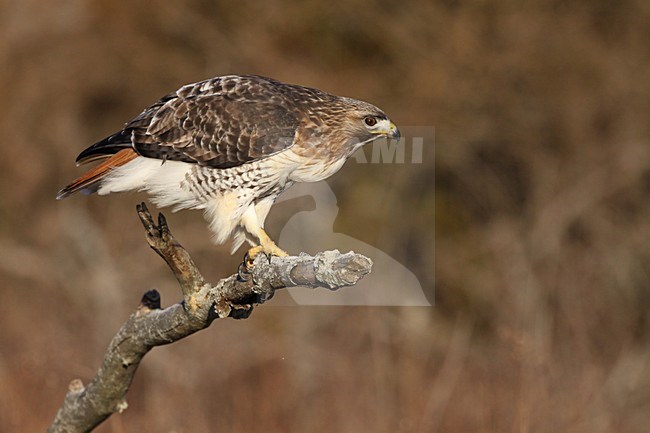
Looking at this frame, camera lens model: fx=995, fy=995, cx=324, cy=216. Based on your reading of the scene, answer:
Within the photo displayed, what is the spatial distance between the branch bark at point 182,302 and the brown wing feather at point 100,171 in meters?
0.52

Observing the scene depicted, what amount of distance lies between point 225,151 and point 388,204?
6124 mm

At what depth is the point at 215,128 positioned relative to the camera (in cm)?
382

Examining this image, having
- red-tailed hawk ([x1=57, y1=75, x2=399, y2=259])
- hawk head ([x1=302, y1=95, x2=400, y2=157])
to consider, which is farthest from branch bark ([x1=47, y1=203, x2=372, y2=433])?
hawk head ([x1=302, y1=95, x2=400, y2=157])

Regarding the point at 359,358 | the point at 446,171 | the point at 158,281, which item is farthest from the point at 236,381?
the point at 446,171

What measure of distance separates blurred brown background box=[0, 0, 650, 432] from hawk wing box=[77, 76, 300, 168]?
3.13 m

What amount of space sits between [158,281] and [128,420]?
2.66 metres

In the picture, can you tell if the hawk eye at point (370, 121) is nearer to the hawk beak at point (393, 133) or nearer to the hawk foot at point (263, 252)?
the hawk beak at point (393, 133)

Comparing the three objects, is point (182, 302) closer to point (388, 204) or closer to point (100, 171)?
point (100, 171)

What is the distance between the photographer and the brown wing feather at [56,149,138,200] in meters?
3.78

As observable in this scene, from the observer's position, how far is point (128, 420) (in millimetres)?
6695

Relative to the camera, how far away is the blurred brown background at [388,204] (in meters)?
7.55

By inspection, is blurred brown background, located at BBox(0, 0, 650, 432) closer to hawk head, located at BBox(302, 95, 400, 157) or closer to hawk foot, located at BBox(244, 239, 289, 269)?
hawk head, located at BBox(302, 95, 400, 157)

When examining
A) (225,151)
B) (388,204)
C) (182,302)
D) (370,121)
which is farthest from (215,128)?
(388,204)

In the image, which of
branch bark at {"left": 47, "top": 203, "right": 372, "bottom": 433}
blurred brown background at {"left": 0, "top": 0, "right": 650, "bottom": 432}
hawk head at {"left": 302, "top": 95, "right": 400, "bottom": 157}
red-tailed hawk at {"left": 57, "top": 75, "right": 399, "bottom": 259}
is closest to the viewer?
branch bark at {"left": 47, "top": 203, "right": 372, "bottom": 433}
